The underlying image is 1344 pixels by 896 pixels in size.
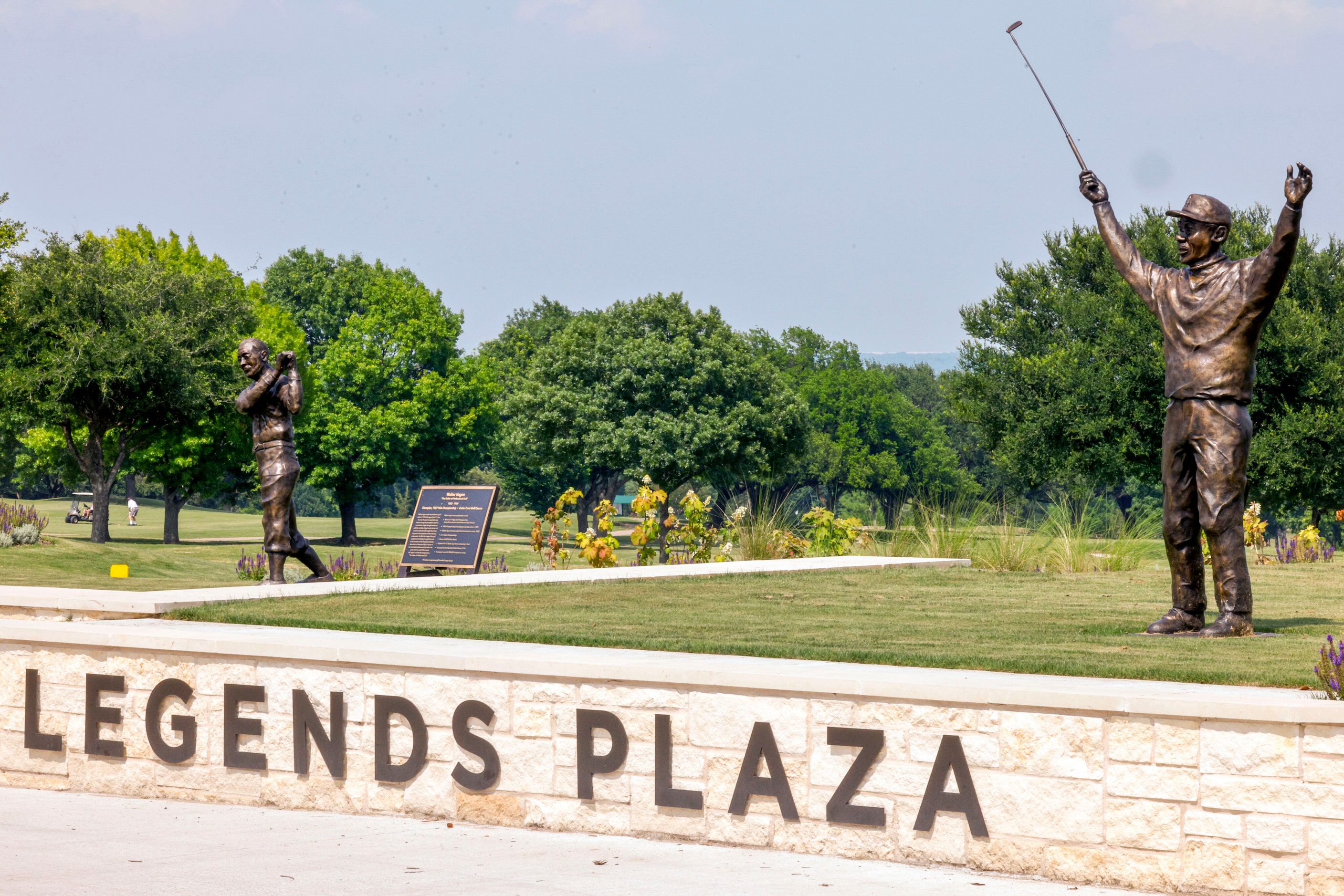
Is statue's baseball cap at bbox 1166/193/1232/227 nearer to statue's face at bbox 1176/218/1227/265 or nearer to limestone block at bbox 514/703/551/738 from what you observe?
statue's face at bbox 1176/218/1227/265

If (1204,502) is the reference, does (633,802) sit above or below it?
below

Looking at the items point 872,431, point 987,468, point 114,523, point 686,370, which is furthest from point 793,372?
point 114,523

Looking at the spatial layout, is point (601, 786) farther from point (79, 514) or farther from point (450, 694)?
point (79, 514)

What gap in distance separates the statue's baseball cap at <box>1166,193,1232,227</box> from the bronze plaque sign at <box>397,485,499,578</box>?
8.59 m

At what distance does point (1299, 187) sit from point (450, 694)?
5436 mm

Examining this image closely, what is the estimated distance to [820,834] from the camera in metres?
6.23

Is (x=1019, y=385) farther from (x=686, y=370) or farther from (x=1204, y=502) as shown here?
(x=1204, y=502)

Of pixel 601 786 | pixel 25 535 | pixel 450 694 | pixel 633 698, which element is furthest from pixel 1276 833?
pixel 25 535

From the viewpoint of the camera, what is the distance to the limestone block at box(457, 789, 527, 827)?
272 inches

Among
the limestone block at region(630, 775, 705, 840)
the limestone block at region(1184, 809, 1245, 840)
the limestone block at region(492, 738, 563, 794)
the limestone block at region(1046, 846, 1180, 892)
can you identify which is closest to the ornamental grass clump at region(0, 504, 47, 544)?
the limestone block at region(492, 738, 563, 794)

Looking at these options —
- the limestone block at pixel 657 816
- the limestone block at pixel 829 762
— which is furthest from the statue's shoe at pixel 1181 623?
the limestone block at pixel 657 816

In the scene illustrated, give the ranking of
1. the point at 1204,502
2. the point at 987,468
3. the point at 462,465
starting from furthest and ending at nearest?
the point at 987,468 < the point at 462,465 < the point at 1204,502

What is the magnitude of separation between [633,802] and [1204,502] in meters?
3.95

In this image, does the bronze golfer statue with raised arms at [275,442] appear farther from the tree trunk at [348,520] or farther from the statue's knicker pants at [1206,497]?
the tree trunk at [348,520]
